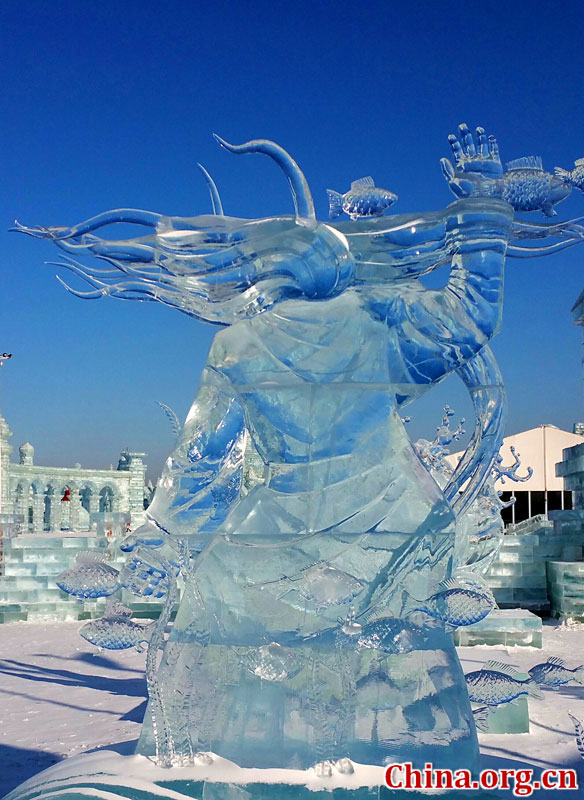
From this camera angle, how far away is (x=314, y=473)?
2859 millimetres

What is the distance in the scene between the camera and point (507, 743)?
4418 millimetres

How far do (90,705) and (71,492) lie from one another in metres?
13.7

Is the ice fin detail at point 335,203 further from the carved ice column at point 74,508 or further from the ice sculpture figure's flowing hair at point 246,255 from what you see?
the carved ice column at point 74,508

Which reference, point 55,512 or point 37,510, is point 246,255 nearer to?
point 37,510

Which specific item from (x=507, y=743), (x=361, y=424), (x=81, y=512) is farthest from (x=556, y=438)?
(x=361, y=424)

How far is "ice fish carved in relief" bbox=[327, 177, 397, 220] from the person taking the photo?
3502mm

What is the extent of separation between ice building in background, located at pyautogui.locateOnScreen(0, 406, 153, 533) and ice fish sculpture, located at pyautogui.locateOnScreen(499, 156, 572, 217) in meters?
14.7

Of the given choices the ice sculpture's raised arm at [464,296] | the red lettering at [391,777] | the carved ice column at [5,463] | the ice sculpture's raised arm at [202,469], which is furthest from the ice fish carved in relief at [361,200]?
the carved ice column at [5,463]

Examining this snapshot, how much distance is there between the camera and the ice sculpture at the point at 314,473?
262 centimetres

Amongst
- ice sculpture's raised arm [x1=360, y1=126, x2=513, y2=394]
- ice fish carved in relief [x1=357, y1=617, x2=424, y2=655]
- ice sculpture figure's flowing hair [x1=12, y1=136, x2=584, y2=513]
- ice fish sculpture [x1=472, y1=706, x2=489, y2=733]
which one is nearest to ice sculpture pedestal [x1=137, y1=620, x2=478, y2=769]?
ice fish carved in relief [x1=357, y1=617, x2=424, y2=655]

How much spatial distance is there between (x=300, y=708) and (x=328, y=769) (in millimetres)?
212

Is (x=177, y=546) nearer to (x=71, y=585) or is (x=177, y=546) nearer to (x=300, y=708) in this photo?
(x=71, y=585)

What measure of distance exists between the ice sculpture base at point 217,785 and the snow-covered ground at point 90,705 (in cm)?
40

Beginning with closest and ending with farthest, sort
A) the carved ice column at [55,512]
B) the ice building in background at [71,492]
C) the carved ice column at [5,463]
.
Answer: the carved ice column at [5,463]
the ice building in background at [71,492]
the carved ice column at [55,512]
